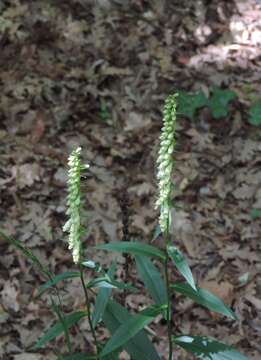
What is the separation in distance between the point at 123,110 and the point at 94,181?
0.96m

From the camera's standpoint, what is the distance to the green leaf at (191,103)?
5707 mm

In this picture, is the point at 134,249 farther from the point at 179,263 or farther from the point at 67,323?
the point at 67,323

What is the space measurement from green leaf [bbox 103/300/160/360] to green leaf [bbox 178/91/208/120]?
3.61 m

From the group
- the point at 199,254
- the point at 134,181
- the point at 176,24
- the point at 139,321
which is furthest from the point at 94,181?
the point at 139,321

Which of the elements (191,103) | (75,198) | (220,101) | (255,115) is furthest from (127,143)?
(75,198)

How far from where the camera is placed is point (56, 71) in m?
5.92

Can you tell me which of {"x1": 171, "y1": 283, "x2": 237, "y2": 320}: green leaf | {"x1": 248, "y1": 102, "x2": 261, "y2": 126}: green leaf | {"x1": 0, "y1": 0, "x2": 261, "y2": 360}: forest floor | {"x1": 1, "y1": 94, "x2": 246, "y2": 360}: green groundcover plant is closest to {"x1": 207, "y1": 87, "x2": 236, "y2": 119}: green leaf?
{"x1": 0, "y1": 0, "x2": 261, "y2": 360}: forest floor

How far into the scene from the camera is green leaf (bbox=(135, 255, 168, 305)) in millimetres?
2236

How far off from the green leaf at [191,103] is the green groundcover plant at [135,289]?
3.47 m

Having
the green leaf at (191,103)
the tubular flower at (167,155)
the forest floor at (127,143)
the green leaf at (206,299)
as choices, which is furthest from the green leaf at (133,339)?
the green leaf at (191,103)

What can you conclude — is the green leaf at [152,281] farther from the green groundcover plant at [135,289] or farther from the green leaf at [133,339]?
the green leaf at [133,339]

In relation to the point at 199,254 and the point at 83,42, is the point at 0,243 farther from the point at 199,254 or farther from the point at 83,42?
the point at 83,42

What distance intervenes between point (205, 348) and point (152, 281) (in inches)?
12.7

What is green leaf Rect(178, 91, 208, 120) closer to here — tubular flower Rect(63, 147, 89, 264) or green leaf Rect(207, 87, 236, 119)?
green leaf Rect(207, 87, 236, 119)
